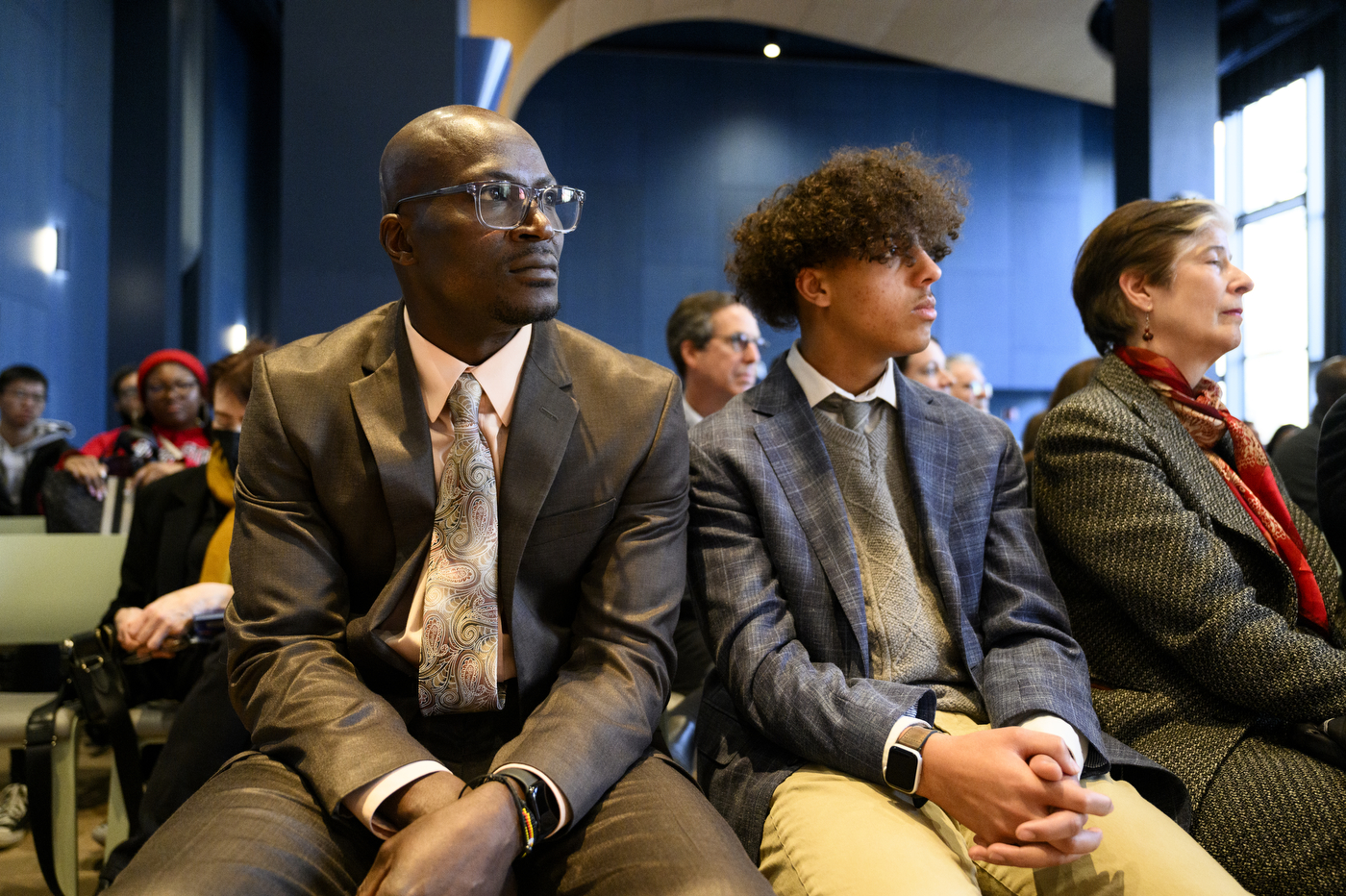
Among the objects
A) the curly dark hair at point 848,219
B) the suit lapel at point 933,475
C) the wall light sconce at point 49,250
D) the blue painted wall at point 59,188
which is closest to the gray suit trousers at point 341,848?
the suit lapel at point 933,475

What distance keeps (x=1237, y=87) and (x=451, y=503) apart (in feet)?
40.8

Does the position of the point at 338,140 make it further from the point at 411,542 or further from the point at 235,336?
the point at 235,336

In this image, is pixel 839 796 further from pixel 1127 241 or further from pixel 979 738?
pixel 1127 241

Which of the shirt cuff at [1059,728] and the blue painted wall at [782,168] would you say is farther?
the blue painted wall at [782,168]

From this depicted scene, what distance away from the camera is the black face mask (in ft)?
8.03

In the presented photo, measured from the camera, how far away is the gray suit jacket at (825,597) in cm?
146

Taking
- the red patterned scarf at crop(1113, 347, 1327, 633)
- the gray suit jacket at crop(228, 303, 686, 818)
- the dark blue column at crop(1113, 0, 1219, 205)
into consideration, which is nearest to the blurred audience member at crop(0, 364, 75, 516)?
the gray suit jacket at crop(228, 303, 686, 818)

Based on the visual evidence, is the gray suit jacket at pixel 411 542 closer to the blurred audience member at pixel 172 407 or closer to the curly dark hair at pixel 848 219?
the curly dark hair at pixel 848 219

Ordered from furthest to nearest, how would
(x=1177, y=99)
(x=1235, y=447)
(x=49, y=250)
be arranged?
(x=49, y=250) < (x=1177, y=99) < (x=1235, y=447)

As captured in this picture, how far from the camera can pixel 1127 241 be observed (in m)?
1.96

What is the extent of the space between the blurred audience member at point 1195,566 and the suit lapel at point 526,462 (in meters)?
0.89

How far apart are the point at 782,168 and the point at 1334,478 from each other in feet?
34.6

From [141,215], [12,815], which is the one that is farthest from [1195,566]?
[141,215]

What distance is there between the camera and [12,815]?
267cm
